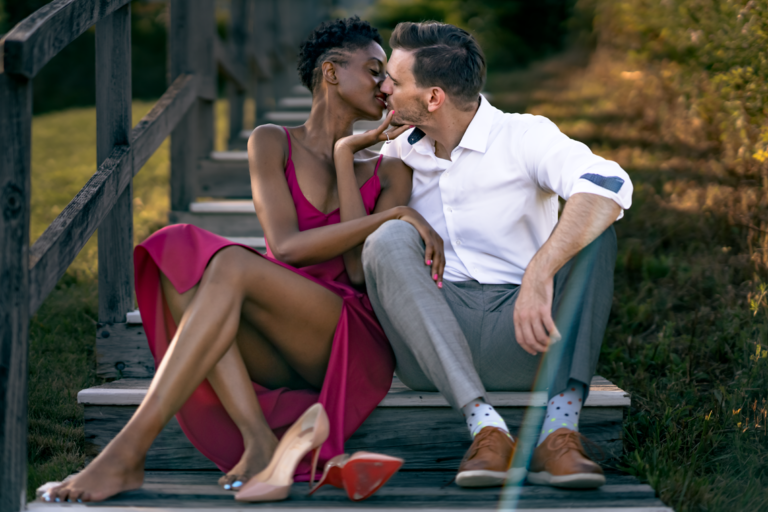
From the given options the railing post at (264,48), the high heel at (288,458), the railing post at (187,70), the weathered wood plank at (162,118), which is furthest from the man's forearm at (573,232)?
the railing post at (264,48)

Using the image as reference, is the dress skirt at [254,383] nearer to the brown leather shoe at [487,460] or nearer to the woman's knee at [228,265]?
the woman's knee at [228,265]

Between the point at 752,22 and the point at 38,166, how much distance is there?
210 inches

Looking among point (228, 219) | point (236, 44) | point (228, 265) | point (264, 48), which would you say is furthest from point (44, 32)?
point (264, 48)

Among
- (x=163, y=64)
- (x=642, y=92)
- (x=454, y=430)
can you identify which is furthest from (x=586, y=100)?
(x=163, y=64)

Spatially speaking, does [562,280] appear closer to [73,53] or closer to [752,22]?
[752,22]

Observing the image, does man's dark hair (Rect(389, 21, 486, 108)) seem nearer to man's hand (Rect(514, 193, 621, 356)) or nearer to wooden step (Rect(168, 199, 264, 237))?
man's hand (Rect(514, 193, 621, 356))

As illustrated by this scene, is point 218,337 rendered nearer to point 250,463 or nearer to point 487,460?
point 250,463

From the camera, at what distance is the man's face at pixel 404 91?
2191 millimetres

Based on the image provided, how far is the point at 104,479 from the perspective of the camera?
1.64m

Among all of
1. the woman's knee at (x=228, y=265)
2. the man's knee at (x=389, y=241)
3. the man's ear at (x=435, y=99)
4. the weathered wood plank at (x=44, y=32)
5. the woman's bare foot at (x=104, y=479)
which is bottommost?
the woman's bare foot at (x=104, y=479)

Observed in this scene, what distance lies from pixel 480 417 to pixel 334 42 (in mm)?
1267

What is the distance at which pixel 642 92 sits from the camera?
19.0 ft

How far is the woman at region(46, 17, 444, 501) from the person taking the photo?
1729 mm

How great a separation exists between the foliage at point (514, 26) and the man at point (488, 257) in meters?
9.57
